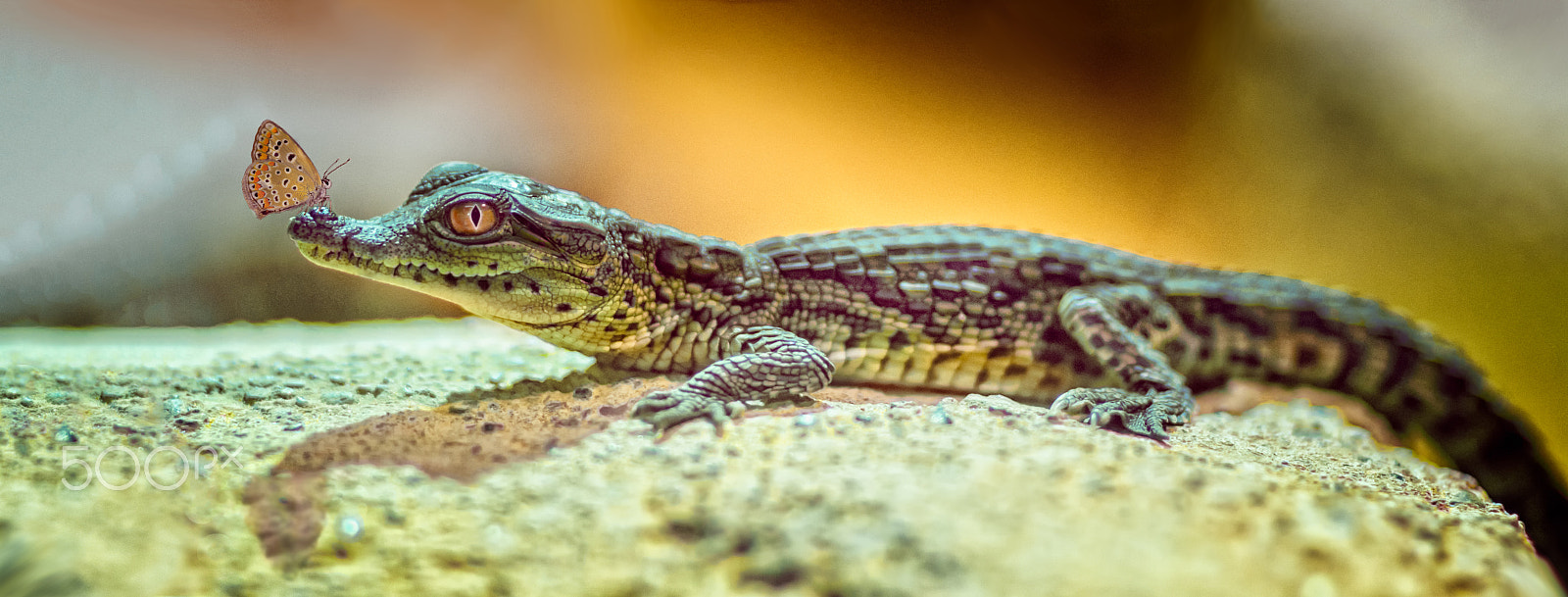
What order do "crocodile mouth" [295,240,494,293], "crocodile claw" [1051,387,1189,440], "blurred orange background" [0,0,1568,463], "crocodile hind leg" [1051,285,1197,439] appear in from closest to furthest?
"crocodile mouth" [295,240,494,293] → "crocodile claw" [1051,387,1189,440] → "crocodile hind leg" [1051,285,1197,439] → "blurred orange background" [0,0,1568,463]

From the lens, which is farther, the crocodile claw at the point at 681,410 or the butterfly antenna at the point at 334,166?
the butterfly antenna at the point at 334,166

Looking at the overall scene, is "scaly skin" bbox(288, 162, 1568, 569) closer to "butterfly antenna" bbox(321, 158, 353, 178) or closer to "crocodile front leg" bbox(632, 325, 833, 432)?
"crocodile front leg" bbox(632, 325, 833, 432)

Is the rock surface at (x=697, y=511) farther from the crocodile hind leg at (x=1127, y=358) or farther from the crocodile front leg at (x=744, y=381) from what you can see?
the crocodile hind leg at (x=1127, y=358)

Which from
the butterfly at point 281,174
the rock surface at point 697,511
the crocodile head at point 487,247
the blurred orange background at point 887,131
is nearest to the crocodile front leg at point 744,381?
the rock surface at point 697,511

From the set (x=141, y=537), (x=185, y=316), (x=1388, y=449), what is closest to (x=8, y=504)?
(x=141, y=537)

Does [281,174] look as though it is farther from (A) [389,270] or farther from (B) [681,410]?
(B) [681,410]

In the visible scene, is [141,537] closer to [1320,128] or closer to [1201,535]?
[1201,535]

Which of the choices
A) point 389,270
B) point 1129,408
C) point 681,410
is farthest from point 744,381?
point 1129,408

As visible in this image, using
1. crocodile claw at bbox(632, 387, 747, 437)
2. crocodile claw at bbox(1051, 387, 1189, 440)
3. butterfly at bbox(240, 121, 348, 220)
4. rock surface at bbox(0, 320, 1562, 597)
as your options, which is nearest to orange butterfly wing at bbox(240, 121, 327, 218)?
butterfly at bbox(240, 121, 348, 220)
